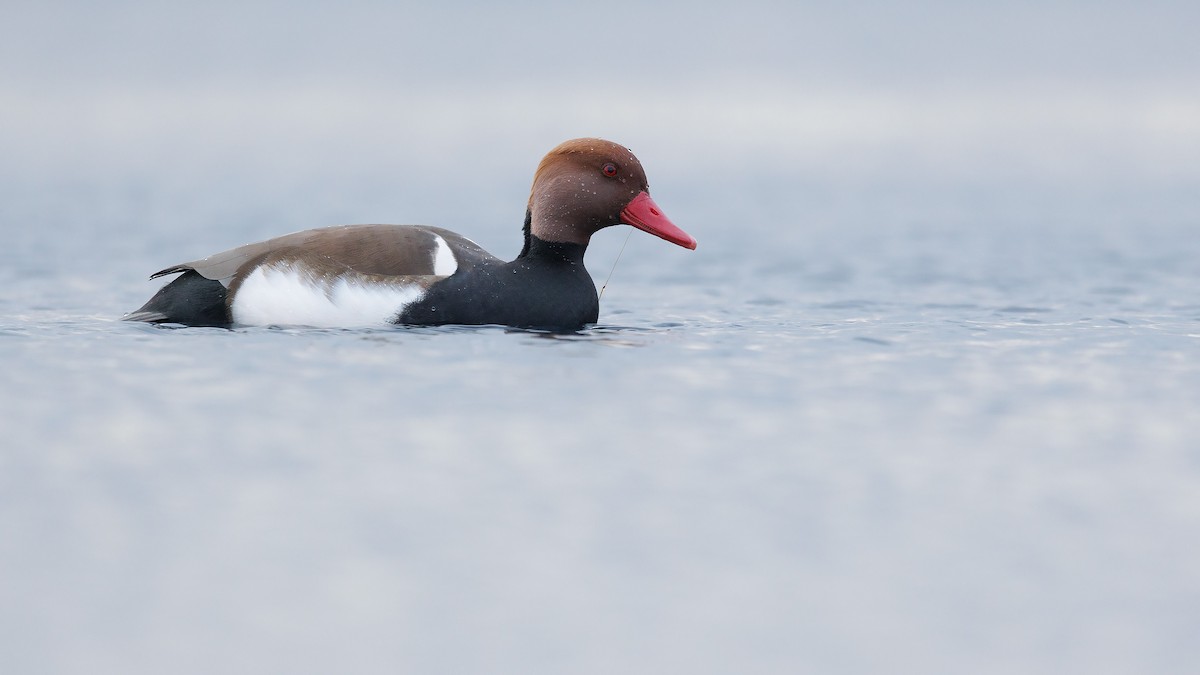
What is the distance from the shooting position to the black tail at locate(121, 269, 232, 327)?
998 cm

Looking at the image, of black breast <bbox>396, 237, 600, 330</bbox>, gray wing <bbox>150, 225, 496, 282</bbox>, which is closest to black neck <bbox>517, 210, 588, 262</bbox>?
black breast <bbox>396, 237, 600, 330</bbox>

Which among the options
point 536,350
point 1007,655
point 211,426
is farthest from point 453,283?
point 1007,655

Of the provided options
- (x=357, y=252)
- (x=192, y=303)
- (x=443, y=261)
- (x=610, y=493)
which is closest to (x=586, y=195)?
(x=443, y=261)

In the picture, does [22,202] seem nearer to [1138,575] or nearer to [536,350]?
[536,350]

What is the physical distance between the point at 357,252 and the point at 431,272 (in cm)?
48

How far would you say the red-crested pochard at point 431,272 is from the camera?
9.77 m

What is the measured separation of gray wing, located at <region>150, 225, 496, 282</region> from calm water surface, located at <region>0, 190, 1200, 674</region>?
1.35 feet

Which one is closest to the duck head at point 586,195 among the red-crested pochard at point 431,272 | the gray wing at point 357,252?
the red-crested pochard at point 431,272

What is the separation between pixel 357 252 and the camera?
9.84 m

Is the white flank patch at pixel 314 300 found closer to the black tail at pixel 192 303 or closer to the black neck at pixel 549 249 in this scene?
the black tail at pixel 192 303

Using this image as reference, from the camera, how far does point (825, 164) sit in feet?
227

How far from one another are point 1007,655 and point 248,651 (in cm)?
235

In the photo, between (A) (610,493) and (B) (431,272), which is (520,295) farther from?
(A) (610,493)

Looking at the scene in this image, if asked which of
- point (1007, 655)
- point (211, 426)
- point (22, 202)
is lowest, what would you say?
point (1007, 655)
